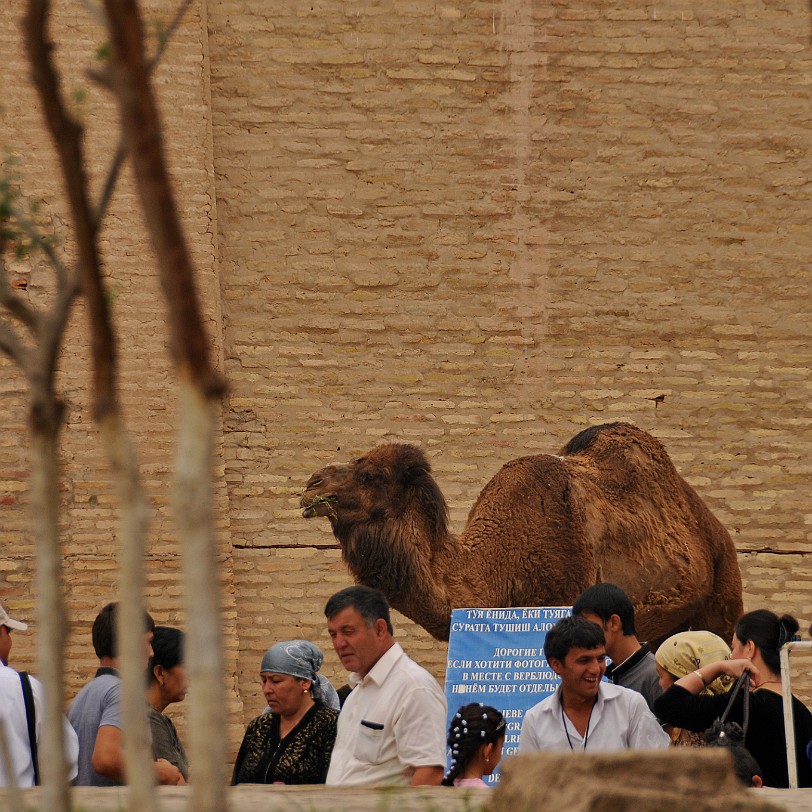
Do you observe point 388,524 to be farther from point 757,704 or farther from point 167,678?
point 757,704

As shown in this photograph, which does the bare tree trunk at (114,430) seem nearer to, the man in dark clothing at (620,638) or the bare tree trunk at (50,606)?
the bare tree trunk at (50,606)

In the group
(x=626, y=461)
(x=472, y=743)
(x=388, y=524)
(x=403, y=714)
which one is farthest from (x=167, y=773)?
(x=626, y=461)

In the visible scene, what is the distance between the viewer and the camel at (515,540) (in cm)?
930

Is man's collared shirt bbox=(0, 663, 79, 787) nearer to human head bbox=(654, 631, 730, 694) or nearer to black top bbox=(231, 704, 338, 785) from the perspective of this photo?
black top bbox=(231, 704, 338, 785)

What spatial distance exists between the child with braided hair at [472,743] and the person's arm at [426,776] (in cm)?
5

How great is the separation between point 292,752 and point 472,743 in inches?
35.4

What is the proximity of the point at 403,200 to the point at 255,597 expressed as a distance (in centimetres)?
336

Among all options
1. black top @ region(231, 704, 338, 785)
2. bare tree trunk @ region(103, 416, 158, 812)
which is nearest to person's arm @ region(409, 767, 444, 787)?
black top @ region(231, 704, 338, 785)

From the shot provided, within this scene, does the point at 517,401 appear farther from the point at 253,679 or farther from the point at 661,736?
the point at 661,736

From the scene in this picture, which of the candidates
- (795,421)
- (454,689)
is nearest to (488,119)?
(795,421)

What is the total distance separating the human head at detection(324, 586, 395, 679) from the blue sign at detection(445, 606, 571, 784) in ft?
5.94

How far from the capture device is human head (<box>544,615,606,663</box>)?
198 inches

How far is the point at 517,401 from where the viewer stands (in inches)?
475

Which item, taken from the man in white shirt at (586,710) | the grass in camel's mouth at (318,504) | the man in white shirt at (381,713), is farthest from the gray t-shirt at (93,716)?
the grass in camel's mouth at (318,504)
